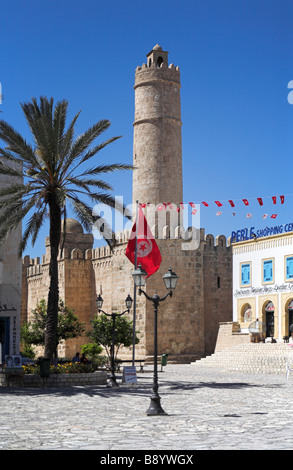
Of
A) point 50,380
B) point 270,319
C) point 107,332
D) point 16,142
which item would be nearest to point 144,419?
point 50,380

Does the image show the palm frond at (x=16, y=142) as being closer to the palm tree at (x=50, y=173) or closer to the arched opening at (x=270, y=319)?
the palm tree at (x=50, y=173)

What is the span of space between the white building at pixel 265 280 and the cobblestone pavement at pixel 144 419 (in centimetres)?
1127

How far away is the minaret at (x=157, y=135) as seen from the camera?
2884 centimetres

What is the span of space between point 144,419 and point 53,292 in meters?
7.28

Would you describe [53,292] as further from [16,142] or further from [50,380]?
[16,142]

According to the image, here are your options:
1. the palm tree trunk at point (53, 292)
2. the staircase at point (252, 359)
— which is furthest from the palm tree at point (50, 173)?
the staircase at point (252, 359)

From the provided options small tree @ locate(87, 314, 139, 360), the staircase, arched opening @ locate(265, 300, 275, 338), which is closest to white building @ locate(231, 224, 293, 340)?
arched opening @ locate(265, 300, 275, 338)

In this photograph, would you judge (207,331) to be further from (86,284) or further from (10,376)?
(10,376)

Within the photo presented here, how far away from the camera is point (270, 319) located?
1112 inches

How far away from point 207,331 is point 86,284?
7320 millimetres

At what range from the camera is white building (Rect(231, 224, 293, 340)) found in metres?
27.0

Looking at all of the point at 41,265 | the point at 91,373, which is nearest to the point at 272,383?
the point at 91,373

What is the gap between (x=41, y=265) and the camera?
36844 mm

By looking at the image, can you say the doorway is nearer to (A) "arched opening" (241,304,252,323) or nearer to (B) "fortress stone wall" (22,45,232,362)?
(B) "fortress stone wall" (22,45,232,362)
